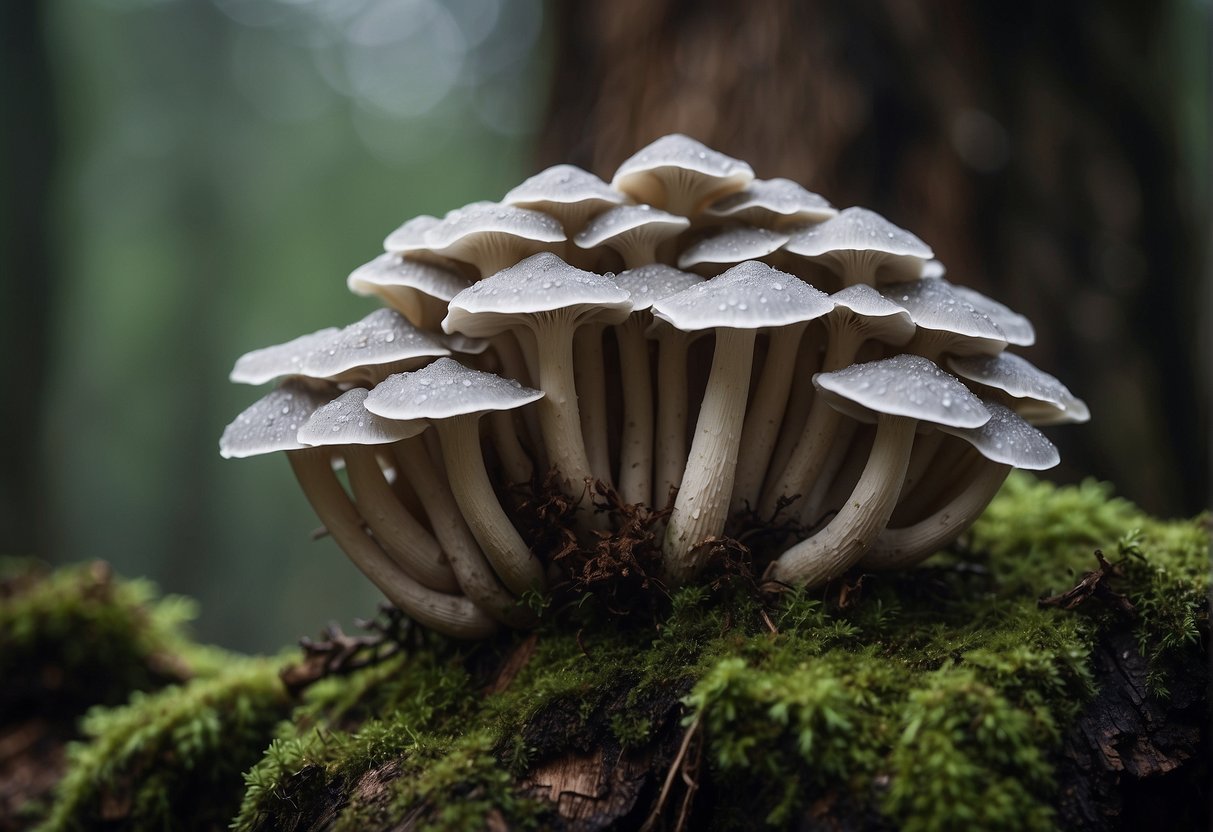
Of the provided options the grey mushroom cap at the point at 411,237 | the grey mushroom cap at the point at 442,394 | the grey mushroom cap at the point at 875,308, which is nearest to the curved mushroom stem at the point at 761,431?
the grey mushroom cap at the point at 875,308

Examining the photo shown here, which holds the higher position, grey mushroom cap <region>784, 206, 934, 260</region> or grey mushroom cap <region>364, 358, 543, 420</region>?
grey mushroom cap <region>784, 206, 934, 260</region>

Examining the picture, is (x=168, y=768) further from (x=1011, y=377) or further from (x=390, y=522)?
(x=1011, y=377)

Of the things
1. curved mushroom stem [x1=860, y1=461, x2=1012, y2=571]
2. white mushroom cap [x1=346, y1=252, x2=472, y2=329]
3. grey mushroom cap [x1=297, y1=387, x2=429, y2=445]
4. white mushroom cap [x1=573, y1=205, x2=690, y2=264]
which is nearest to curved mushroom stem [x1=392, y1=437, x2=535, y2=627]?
grey mushroom cap [x1=297, y1=387, x2=429, y2=445]

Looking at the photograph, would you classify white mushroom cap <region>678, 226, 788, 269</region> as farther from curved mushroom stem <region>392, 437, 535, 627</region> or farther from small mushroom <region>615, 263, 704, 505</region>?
curved mushroom stem <region>392, 437, 535, 627</region>

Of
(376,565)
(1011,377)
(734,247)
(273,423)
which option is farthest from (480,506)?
(1011,377)

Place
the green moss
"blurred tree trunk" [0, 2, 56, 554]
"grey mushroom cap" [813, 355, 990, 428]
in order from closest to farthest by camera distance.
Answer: "grey mushroom cap" [813, 355, 990, 428] < the green moss < "blurred tree trunk" [0, 2, 56, 554]

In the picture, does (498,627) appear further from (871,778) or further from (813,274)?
(813,274)

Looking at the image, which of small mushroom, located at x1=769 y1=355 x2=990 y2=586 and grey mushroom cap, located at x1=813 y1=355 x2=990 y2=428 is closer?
grey mushroom cap, located at x1=813 y1=355 x2=990 y2=428

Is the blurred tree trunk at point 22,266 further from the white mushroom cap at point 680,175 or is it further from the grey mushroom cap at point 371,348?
the white mushroom cap at point 680,175
